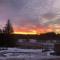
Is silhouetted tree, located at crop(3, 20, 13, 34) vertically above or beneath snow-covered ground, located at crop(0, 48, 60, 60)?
above

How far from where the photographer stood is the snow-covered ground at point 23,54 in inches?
199

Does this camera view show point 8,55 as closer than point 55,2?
Yes

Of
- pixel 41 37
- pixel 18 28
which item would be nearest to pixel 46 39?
pixel 41 37

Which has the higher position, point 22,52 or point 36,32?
point 36,32

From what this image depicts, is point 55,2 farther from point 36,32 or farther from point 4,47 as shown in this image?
point 4,47

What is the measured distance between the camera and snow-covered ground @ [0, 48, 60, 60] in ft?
16.6

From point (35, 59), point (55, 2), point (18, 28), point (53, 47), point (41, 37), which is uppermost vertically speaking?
point (55, 2)

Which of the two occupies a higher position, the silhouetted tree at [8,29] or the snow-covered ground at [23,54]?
the silhouetted tree at [8,29]

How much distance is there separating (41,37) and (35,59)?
761mm

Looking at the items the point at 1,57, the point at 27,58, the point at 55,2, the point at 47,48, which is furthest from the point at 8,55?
the point at 55,2

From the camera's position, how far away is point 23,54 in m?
5.19

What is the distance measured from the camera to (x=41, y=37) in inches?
206

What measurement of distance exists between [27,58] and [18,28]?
1082 millimetres

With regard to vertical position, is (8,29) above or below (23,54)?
above
